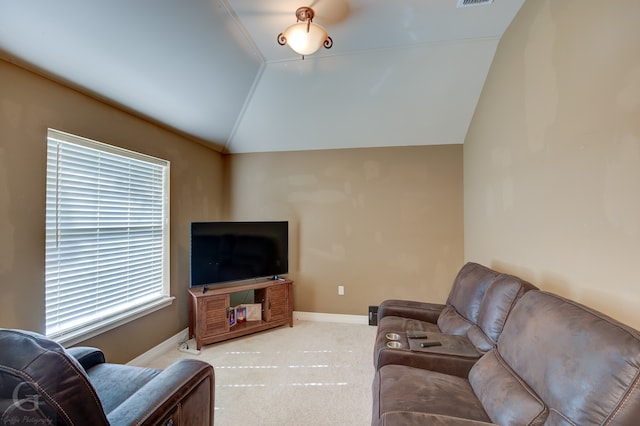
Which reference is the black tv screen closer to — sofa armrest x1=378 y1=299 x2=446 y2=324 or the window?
the window

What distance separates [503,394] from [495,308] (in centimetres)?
60

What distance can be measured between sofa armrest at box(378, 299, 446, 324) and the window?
7.53 feet

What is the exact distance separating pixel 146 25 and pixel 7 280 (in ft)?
6.09

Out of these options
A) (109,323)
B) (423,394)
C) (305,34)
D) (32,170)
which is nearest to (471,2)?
(305,34)

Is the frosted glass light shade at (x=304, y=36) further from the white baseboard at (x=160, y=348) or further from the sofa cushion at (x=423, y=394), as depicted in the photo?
the white baseboard at (x=160, y=348)

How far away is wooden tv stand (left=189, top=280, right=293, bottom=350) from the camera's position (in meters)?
2.92

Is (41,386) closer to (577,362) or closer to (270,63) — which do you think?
(577,362)

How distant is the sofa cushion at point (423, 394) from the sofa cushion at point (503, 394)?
0.06m

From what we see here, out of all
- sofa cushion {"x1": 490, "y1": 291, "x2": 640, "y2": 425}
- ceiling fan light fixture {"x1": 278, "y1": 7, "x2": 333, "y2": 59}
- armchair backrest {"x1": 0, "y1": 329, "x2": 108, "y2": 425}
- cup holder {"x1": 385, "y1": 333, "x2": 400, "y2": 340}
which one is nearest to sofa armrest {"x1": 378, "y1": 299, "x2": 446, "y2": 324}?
cup holder {"x1": 385, "y1": 333, "x2": 400, "y2": 340}

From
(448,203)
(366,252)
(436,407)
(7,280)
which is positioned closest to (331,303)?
(366,252)

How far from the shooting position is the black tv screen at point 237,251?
3020 millimetres

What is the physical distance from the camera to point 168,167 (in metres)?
3.03

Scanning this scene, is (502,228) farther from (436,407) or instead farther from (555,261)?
(436,407)

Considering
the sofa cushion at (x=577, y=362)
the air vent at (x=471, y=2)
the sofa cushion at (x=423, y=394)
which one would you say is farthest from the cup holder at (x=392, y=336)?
the air vent at (x=471, y=2)
